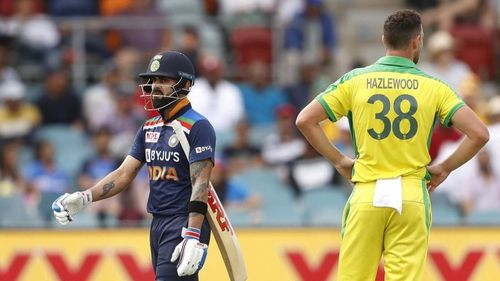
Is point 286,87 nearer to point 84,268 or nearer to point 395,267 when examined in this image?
point 84,268

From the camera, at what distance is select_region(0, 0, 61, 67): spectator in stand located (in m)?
16.5

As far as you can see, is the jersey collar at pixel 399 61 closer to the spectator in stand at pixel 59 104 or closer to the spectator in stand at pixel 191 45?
the spectator in stand at pixel 191 45

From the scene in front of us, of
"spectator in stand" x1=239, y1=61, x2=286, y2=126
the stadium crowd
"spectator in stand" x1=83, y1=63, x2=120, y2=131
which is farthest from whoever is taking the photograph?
"spectator in stand" x1=239, y1=61, x2=286, y2=126

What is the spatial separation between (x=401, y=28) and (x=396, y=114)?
52cm

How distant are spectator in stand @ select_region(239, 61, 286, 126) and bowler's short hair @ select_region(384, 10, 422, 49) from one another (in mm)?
7966

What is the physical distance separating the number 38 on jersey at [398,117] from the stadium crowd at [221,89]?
17.5ft

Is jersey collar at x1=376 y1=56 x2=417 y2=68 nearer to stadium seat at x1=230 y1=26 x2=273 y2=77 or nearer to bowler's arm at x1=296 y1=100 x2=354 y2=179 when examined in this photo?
bowler's arm at x1=296 y1=100 x2=354 y2=179

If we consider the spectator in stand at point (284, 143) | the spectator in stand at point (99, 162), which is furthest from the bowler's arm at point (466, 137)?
the spectator in stand at point (284, 143)

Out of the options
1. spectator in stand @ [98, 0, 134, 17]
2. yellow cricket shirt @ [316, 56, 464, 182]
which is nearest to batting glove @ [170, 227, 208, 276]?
yellow cricket shirt @ [316, 56, 464, 182]

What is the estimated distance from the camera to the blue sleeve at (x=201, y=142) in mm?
7859

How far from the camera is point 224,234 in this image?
8281mm

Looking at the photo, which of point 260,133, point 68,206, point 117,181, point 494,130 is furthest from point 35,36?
point 68,206

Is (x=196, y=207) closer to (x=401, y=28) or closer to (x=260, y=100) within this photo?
(x=401, y=28)

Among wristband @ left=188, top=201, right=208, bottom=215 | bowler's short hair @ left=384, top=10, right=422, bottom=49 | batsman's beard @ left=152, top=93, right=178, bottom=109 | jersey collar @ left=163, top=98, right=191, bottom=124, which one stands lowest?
wristband @ left=188, top=201, right=208, bottom=215
